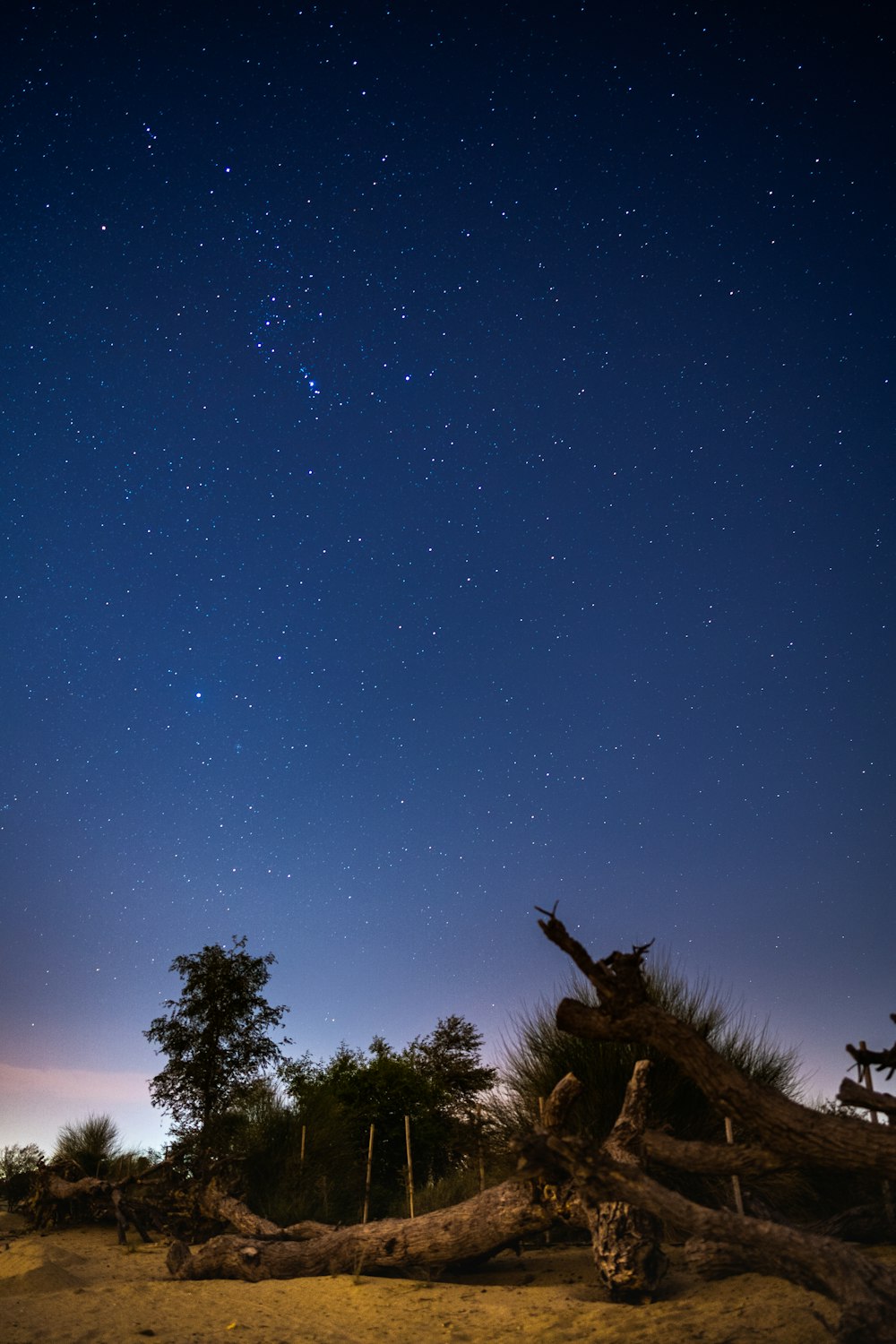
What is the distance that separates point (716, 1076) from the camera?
7293mm

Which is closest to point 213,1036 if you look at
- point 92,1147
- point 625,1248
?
point 92,1147

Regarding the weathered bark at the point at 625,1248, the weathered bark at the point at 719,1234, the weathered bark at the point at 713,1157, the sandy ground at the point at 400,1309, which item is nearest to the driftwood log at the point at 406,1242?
the sandy ground at the point at 400,1309

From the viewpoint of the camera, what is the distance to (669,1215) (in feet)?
22.7

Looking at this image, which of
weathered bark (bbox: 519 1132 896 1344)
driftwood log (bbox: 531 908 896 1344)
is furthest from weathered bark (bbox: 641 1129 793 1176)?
weathered bark (bbox: 519 1132 896 1344)

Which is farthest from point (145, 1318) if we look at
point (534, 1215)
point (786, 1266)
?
point (786, 1266)

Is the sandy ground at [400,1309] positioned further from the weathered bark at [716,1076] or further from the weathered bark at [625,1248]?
the weathered bark at [716,1076]

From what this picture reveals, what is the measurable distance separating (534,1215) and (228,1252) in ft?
12.8

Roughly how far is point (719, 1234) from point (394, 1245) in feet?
13.7

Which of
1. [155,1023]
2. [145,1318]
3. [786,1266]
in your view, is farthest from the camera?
[155,1023]

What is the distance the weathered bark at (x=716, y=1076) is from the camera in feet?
22.9

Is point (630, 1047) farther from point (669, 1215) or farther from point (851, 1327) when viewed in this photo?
point (851, 1327)

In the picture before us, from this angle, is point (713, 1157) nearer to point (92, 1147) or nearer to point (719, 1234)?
point (719, 1234)

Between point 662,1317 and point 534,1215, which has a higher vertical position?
point 534,1215

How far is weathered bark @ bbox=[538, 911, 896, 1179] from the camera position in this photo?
22.9 feet
